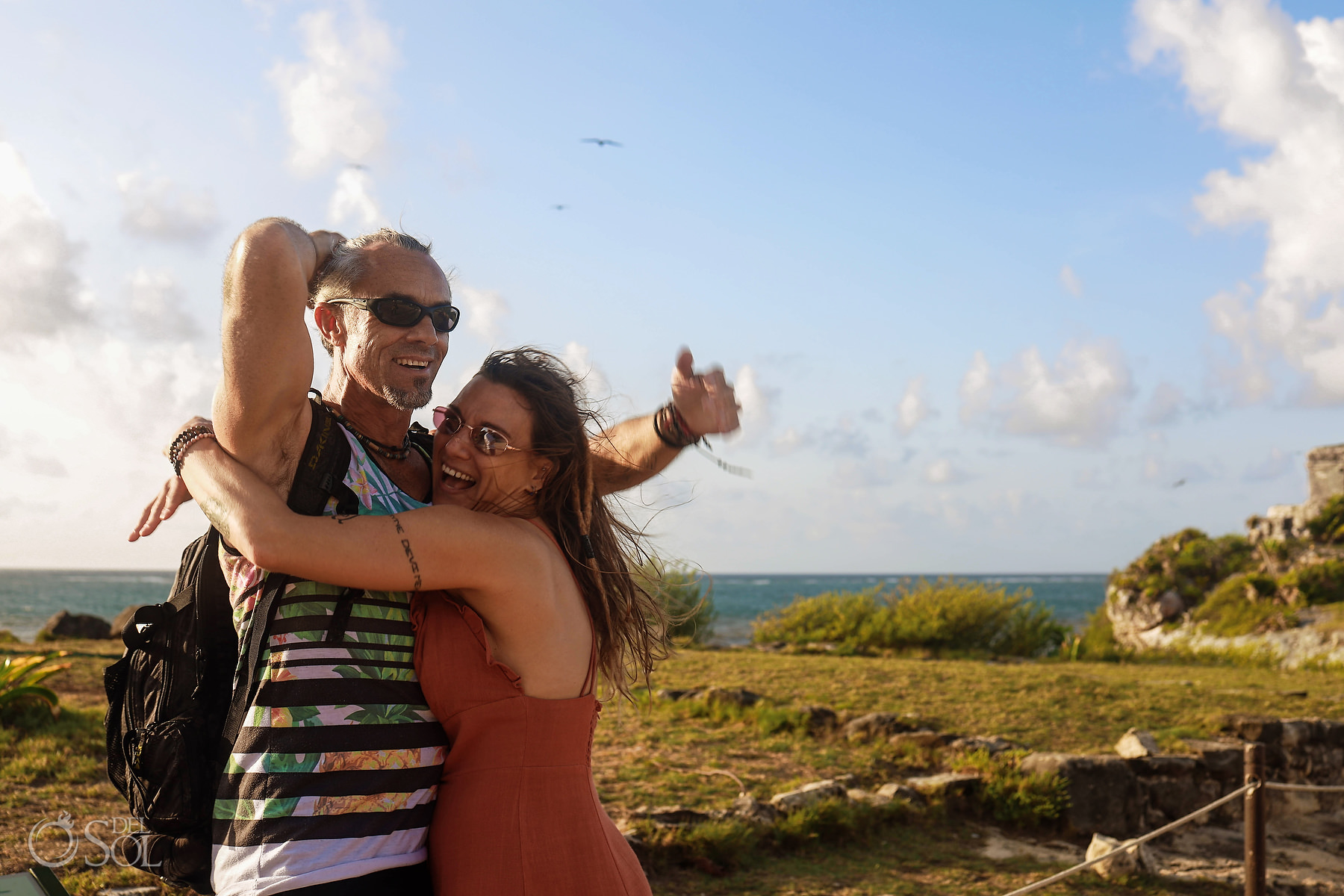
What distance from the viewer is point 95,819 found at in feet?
16.3

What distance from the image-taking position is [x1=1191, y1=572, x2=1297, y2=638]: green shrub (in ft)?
57.5

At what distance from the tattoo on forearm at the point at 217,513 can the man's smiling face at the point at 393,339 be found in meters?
0.52

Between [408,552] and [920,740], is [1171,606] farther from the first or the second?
[408,552]

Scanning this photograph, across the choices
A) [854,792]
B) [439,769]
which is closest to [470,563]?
[439,769]

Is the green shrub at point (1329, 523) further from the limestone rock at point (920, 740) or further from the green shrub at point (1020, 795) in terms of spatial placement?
the green shrub at point (1020, 795)

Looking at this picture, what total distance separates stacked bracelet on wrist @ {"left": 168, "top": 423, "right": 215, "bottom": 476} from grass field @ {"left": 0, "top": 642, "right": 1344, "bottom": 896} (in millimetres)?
3055

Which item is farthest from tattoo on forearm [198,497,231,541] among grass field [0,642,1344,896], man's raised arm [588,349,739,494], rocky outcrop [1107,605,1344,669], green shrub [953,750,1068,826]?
rocky outcrop [1107,605,1344,669]

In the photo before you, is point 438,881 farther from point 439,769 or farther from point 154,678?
point 154,678

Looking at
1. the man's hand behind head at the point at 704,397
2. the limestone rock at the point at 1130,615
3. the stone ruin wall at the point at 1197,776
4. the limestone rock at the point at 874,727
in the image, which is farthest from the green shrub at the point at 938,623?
the man's hand behind head at the point at 704,397

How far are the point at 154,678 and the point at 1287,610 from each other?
773 inches

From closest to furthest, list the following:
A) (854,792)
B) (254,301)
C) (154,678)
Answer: (254,301) < (154,678) < (854,792)

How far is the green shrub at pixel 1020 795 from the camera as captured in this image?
6.60 metres

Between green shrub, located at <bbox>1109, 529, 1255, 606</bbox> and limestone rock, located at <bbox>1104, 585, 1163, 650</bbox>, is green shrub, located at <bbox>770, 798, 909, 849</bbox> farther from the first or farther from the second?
green shrub, located at <bbox>1109, 529, 1255, 606</bbox>

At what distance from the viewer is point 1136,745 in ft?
24.1
